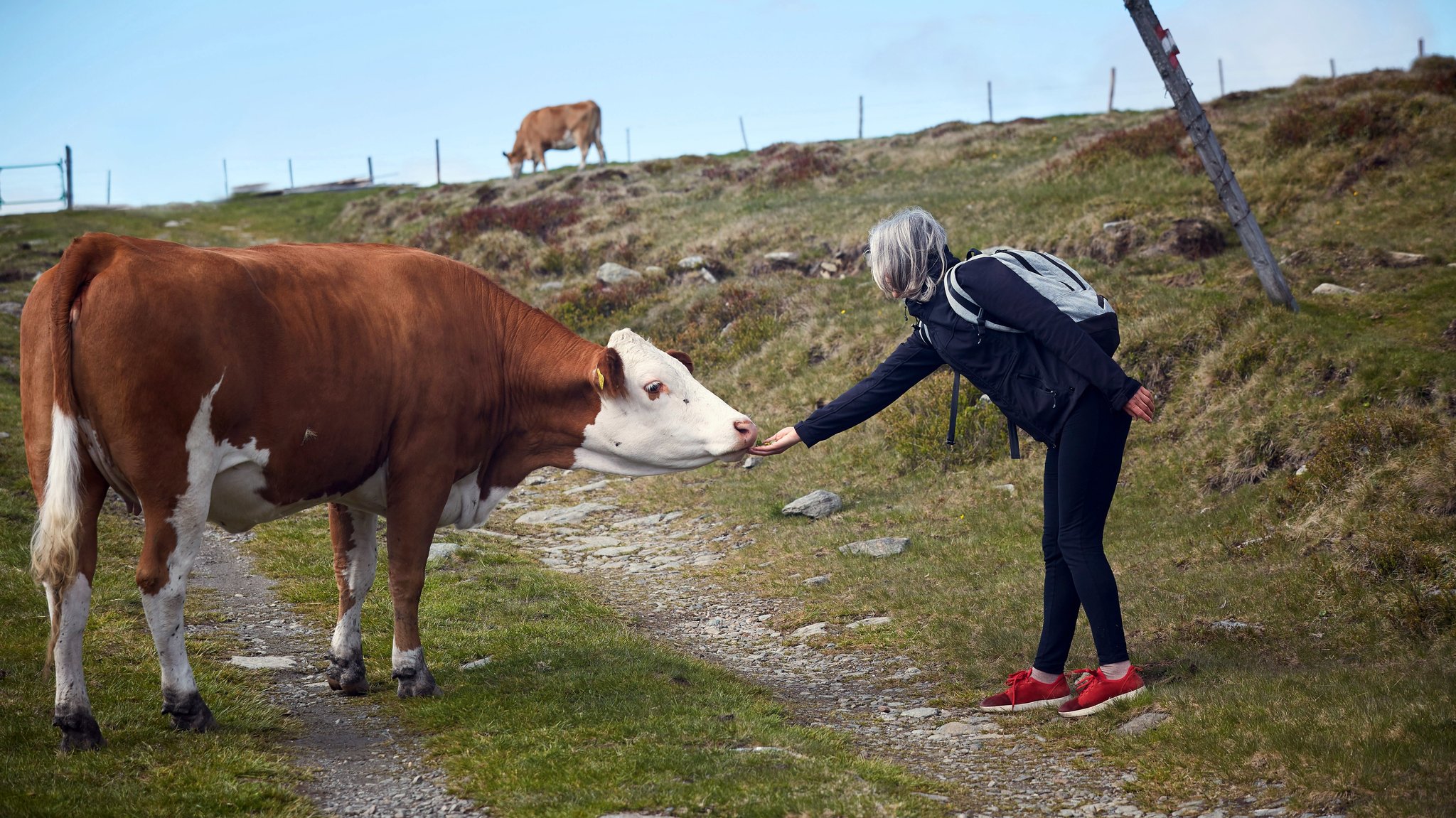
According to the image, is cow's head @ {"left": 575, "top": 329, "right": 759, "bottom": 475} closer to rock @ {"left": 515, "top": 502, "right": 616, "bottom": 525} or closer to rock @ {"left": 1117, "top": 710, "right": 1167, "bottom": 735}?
rock @ {"left": 1117, "top": 710, "right": 1167, "bottom": 735}

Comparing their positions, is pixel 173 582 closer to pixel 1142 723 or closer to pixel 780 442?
pixel 780 442

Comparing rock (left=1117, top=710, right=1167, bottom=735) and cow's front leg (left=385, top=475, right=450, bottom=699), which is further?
cow's front leg (left=385, top=475, right=450, bottom=699)

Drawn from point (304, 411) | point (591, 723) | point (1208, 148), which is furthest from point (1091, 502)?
point (1208, 148)

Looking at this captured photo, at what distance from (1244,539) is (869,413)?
3711 millimetres

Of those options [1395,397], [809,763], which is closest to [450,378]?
[809,763]

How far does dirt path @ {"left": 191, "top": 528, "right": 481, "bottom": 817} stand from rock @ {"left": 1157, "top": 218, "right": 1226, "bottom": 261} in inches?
488

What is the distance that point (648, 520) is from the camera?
452 inches

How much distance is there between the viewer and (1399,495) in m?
7.71

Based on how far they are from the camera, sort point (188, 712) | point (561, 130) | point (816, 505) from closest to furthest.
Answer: point (188, 712) → point (816, 505) → point (561, 130)

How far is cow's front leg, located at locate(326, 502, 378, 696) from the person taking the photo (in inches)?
247

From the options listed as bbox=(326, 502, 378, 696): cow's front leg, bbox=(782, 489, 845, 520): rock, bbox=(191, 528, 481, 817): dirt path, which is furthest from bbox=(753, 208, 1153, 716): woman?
bbox=(782, 489, 845, 520): rock

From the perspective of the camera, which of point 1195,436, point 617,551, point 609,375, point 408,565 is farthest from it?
point 617,551

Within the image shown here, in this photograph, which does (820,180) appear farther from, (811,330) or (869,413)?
(869,413)

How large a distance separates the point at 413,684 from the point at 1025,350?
3.76 m
